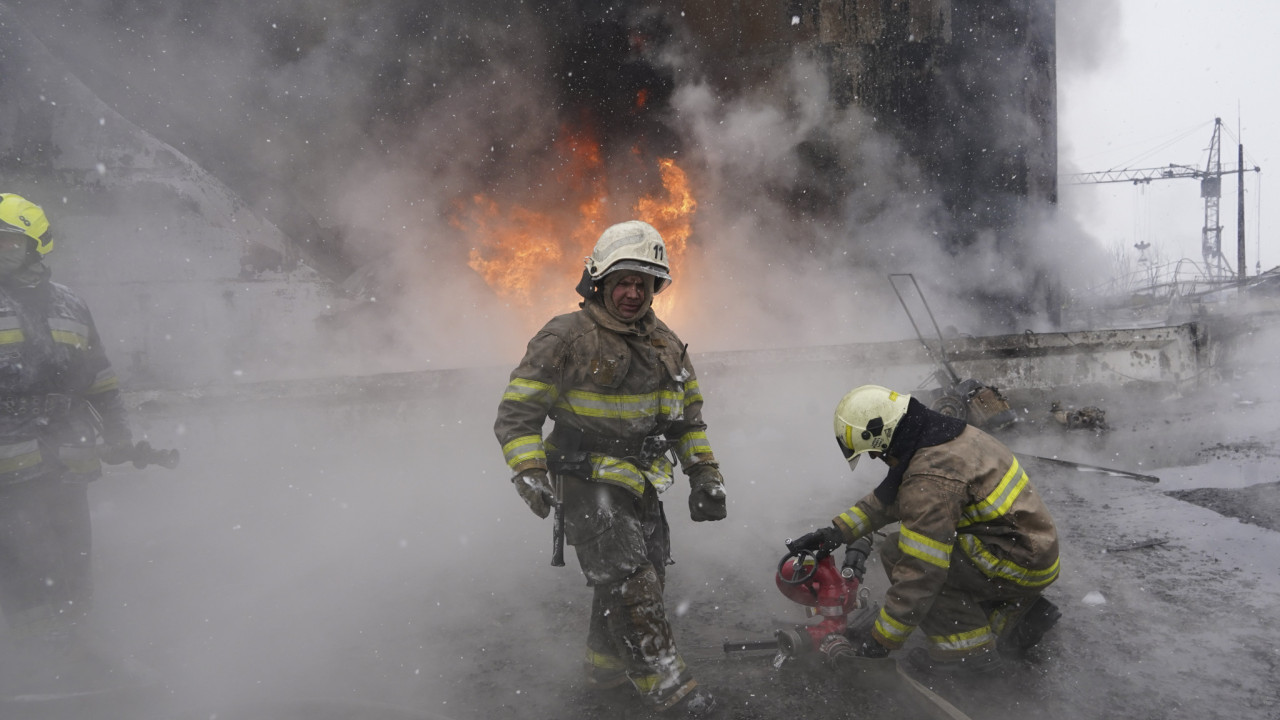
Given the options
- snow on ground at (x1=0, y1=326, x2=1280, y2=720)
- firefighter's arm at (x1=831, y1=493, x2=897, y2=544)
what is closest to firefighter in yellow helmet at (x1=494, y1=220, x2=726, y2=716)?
snow on ground at (x1=0, y1=326, x2=1280, y2=720)

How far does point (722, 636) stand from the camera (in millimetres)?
3287

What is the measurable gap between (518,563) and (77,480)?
7.48 feet

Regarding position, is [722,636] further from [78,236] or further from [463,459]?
[78,236]

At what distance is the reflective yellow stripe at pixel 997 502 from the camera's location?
2586mm

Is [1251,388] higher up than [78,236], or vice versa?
[78,236]

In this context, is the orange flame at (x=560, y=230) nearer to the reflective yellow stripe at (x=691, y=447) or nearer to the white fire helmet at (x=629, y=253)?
the reflective yellow stripe at (x=691, y=447)

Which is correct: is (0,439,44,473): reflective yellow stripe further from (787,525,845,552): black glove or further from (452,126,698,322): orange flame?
(452,126,698,322): orange flame

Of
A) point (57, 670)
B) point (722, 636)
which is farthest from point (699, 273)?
point (57, 670)

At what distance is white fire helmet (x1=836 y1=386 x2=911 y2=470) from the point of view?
2.67m

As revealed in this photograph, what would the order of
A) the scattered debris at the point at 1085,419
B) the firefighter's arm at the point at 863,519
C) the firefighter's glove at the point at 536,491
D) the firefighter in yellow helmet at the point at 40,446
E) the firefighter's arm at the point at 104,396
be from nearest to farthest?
1. the firefighter's glove at the point at 536,491
2. the firefighter's arm at the point at 863,519
3. the firefighter in yellow helmet at the point at 40,446
4. the firefighter's arm at the point at 104,396
5. the scattered debris at the point at 1085,419

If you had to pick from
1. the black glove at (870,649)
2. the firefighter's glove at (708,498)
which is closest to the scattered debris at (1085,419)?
the black glove at (870,649)

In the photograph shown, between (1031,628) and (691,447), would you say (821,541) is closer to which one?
(691,447)

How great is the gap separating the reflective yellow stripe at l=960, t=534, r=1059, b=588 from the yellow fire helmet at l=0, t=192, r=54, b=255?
13.2ft

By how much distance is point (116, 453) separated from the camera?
353 cm
